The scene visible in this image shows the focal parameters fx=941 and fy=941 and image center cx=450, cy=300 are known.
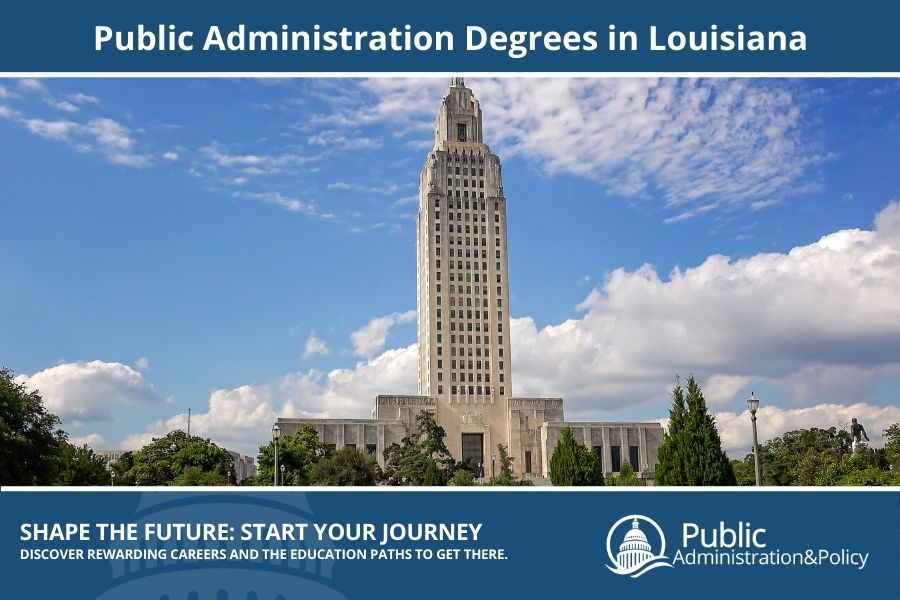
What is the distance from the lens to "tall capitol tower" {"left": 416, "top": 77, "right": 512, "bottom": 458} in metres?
105

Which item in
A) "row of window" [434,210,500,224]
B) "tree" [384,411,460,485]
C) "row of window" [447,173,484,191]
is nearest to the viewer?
"tree" [384,411,460,485]

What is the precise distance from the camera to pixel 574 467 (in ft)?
169

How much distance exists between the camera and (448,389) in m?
105

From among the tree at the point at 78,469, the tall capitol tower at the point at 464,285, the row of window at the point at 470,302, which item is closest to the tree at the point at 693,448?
the tree at the point at 78,469

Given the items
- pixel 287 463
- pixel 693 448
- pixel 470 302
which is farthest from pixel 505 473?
pixel 693 448

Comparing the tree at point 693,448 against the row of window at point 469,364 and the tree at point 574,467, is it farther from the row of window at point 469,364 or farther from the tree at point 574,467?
the row of window at point 469,364

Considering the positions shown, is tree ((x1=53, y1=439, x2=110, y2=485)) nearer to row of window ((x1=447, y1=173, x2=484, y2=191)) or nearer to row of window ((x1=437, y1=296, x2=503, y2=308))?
row of window ((x1=437, y1=296, x2=503, y2=308))

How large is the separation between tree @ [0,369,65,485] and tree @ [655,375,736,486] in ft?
80.2

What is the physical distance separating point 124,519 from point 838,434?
7247 cm

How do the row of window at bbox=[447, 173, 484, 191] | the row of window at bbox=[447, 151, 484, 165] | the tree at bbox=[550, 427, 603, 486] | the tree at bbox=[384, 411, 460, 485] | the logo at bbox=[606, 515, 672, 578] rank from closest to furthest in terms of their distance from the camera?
the logo at bbox=[606, 515, 672, 578]
the tree at bbox=[550, 427, 603, 486]
the tree at bbox=[384, 411, 460, 485]
the row of window at bbox=[447, 173, 484, 191]
the row of window at bbox=[447, 151, 484, 165]

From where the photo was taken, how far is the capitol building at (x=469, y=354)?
10338cm

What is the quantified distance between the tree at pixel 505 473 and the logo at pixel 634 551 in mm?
52056

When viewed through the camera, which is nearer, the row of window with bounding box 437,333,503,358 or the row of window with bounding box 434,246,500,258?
the row of window with bounding box 437,333,503,358

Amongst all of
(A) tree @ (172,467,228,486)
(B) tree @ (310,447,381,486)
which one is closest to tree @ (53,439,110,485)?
(A) tree @ (172,467,228,486)
